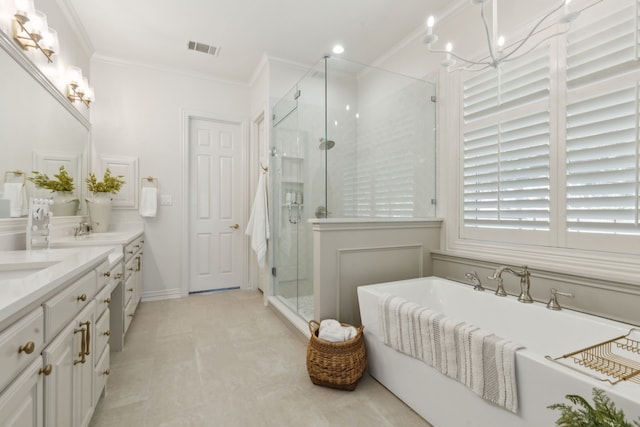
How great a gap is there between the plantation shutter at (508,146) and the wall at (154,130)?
3080mm

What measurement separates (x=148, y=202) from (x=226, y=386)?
243 centimetres

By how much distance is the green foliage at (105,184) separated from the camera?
2.99m

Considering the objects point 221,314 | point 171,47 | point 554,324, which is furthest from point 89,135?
point 554,324

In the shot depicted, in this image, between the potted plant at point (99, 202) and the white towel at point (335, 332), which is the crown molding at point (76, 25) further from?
the white towel at point (335, 332)

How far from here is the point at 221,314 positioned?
3166 millimetres

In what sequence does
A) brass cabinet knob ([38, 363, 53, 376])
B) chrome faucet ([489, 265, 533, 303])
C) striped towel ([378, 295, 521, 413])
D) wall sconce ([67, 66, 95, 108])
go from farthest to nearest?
1. wall sconce ([67, 66, 95, 108])
2. chrome faucet ([489, 265, 533, 303])
3. striped towel ([378, 295, 521, 413])
4. brass cabinet knob ([38, 363, 53, 376])

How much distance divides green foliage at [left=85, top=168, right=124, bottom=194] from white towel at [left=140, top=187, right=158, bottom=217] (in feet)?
0.96

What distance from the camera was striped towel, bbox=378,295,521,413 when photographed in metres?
1.21

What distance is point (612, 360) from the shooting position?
125 centimetres

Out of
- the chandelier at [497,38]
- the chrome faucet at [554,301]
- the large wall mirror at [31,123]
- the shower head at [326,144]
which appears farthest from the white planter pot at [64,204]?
the chrome faucet at [554,301]

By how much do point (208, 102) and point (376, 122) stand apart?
2.26m

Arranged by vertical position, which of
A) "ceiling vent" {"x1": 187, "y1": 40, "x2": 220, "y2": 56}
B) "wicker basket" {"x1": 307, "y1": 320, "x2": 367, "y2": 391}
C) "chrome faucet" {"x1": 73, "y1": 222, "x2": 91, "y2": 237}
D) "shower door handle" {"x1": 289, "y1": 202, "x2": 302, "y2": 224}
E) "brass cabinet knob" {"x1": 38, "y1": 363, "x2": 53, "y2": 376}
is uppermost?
"ceiling vent" {"x1": 187, "y1": 40, "x2": 220, "y2": 56}

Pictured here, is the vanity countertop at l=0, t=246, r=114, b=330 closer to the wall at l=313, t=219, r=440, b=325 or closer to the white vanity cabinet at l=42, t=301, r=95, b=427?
the white vanity cabinet at l=42, t=301, r=95, b=427

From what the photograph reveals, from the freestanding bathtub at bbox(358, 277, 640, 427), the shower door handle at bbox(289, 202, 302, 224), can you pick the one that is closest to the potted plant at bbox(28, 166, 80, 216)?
the shower door handle at bbox(289, 202, 302, 224)
